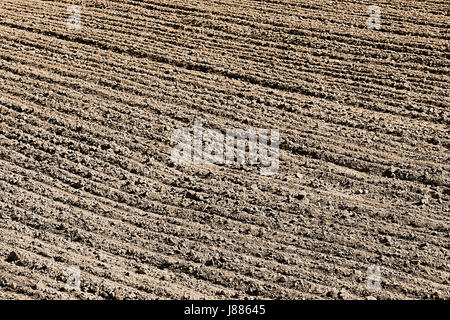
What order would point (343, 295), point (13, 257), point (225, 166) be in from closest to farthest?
point (343, 295), point (13, 257), point (225, 166)

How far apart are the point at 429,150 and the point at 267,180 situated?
104cm

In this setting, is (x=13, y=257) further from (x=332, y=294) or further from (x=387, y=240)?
(x=387, y=240)

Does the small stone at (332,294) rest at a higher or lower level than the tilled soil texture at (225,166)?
lower

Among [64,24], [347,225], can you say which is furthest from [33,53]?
[347,225]

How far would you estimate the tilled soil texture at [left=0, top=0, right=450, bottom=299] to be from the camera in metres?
3.24

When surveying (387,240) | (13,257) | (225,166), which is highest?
(225,166)

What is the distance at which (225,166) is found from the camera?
3775 mm

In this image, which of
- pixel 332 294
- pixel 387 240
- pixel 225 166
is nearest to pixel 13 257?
pixel 225 166

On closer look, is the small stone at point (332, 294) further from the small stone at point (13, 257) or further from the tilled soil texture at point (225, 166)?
the small stone at point (13, 257)

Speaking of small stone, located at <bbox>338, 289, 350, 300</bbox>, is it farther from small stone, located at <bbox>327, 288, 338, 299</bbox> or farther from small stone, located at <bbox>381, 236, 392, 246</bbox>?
small stone, located at <bbox>381, 236, 392, 246</bbox>

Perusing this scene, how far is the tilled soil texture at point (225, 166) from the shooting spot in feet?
10.6

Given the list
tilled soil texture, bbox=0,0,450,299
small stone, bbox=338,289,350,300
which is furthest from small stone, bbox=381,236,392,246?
small stone, bbox=338,289,350,300

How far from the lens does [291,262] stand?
3262 millimetres

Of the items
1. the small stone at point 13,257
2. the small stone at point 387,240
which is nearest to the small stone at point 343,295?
the small stone at point 387,240
